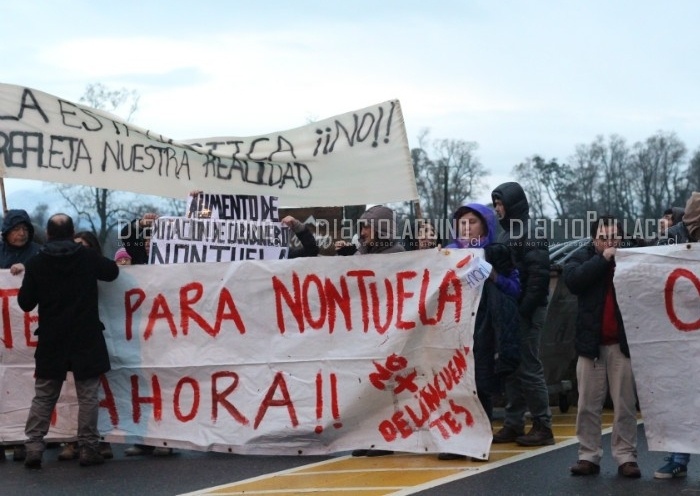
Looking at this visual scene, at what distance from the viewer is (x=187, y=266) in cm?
864

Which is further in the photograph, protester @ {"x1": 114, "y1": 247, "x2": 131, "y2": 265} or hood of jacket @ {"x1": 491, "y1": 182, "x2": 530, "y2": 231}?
protester @ {"x1": 114, "y1": 247, "x2": 131, "y2": 265}

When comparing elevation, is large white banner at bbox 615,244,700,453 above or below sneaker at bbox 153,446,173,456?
above

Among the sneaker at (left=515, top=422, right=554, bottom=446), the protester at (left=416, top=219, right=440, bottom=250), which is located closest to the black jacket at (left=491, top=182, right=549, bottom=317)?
the protester at (left=416, top=219, right=440, bottom=250)

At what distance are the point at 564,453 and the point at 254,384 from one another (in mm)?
2269

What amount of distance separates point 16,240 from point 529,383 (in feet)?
13.5

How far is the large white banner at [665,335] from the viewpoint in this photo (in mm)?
7039

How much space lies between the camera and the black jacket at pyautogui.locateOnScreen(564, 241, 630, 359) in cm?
724

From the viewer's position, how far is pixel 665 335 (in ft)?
23.3

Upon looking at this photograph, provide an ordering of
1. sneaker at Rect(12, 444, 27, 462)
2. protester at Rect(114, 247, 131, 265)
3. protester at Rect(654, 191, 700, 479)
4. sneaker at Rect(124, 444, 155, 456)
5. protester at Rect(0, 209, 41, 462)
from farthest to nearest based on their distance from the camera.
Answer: protester at Rect(114, 247, 131, 265) → protester at Rect(0, 209, 41, 462) → sneaker at Rect(124, 444, 155, 456) → sneaker at Rect(12, 444, 27, 462) → protester at Rect(654, 191, 700, 479)

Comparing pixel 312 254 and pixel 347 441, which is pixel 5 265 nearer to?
pixel 312 254

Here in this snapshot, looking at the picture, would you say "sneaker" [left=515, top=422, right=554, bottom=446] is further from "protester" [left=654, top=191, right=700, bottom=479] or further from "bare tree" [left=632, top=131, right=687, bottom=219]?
"bare tree" [left=632, top=131, right=687, bottom=219]

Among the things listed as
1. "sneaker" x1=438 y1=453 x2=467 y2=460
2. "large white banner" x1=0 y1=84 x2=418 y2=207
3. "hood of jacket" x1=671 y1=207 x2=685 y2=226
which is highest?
"large white banner" x1=0 y1=84 x2=418 y2=207

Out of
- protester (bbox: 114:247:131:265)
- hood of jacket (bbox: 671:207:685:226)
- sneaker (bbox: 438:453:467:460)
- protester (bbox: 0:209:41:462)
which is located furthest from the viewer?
hood of jacket (bbox: 671:207:685:226)

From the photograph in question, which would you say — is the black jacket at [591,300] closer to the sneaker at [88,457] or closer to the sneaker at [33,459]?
the sneaker at [88,457]
